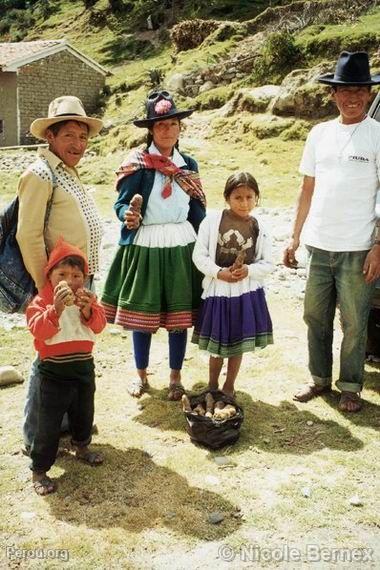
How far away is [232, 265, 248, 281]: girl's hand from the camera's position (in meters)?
3.93

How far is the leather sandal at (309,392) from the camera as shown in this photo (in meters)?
4.51

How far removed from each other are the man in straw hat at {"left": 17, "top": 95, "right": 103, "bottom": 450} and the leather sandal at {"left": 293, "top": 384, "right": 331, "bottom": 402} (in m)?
1.99

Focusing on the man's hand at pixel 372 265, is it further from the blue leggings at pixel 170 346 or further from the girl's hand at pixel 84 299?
the girl's hand at pixel 84 299

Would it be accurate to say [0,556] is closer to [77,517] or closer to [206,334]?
[77,517]

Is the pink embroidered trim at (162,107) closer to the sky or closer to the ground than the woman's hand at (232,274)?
closer to the sky

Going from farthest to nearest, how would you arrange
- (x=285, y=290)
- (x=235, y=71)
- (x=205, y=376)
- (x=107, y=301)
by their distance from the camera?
(x=235, y=71), (x=285, y=290), (x=205, y=376), (x=107, y=301)

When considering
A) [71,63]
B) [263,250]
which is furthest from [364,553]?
[71,63]

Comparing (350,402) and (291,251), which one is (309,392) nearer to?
(350,402)

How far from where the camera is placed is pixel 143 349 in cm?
450

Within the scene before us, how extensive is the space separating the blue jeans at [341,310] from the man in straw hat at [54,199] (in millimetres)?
1671

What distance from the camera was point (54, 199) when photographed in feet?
10.7

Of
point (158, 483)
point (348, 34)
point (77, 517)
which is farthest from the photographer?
point (348, 34)

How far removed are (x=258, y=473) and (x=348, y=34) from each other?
1832 centimetres

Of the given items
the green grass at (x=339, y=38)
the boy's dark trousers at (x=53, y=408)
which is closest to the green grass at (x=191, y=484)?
the boy's dark trousers at (x=53, y=408)
